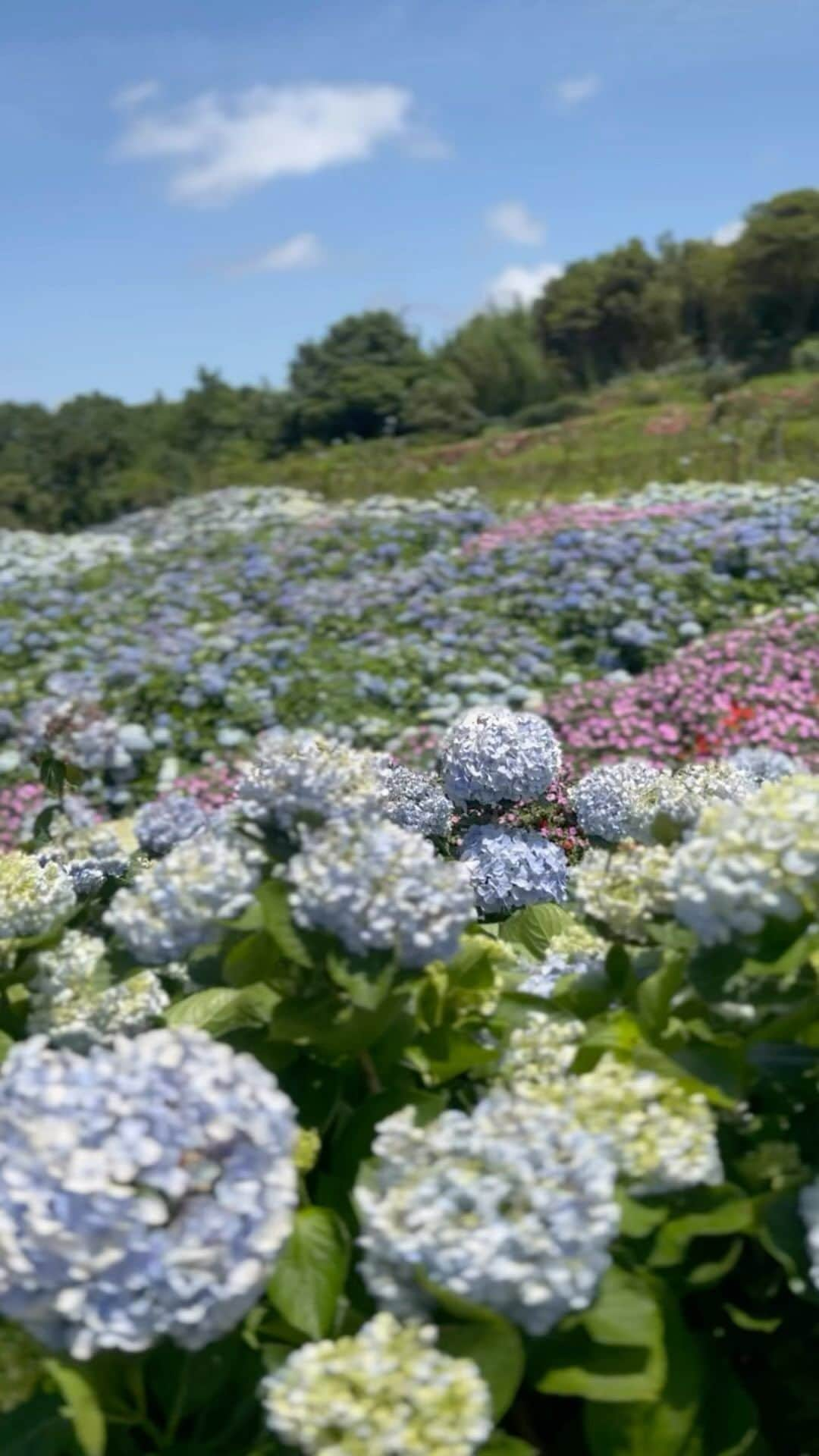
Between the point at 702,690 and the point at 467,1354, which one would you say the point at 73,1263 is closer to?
the point at 467,1354

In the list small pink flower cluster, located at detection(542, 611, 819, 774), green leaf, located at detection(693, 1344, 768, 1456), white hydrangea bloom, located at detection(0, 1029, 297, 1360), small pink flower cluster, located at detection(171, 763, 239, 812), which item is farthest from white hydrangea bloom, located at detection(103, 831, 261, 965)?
small pink flower cluster, located at detection(171, 763, 239, 812)

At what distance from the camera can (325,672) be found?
26.7ft

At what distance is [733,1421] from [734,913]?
411 millimetres

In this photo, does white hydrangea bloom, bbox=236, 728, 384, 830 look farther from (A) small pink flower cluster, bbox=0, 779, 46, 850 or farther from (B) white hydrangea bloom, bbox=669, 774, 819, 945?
(A) small pink flower cluster, bbox=0, 779, 46, 850

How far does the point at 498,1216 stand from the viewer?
1.13 m

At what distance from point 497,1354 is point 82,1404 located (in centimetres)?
30

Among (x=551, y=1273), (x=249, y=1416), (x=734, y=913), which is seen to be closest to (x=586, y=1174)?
(x=551, y=1273)

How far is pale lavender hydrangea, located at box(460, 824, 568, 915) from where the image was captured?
8.26 ft

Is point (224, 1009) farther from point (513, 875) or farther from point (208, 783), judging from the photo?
point (208, 783)

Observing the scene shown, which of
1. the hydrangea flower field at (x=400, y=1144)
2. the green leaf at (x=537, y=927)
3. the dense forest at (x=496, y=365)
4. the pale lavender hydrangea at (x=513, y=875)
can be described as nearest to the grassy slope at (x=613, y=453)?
the dense forest at (x=496, y=365)

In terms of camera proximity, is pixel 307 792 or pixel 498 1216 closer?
pixel 498 1216

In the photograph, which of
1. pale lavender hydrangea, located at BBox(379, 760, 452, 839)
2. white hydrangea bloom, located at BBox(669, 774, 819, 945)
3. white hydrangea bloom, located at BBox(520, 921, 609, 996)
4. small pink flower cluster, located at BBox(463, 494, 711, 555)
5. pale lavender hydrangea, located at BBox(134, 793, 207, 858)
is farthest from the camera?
small pink flower cluster, located at BBox(463, 494, 711, 555)

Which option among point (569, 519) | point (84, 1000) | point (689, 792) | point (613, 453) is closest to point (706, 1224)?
point (84, 1000)

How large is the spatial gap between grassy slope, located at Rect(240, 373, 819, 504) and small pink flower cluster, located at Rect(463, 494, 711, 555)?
2.88 meters
